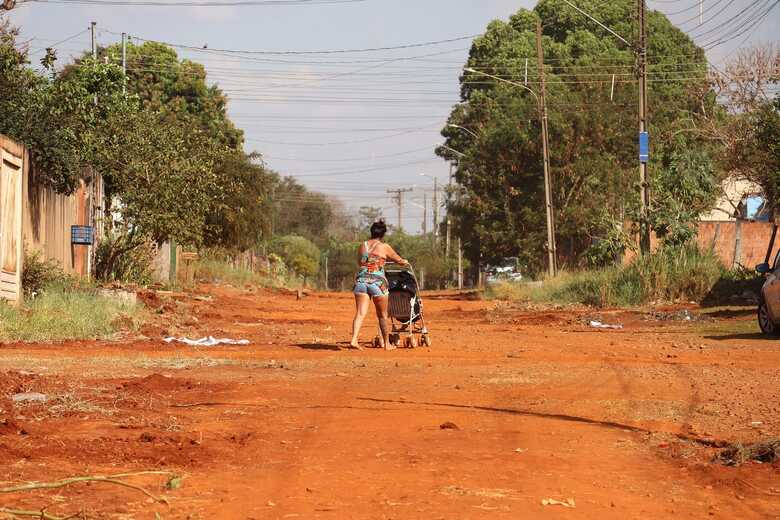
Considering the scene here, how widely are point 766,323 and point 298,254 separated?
2326 inches

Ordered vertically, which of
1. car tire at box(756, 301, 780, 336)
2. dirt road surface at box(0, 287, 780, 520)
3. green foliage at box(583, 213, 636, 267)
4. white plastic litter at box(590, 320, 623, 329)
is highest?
green foliage at box(583, 213, 636, 267)

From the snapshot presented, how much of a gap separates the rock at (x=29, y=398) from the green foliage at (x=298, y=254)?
64308 millimetres

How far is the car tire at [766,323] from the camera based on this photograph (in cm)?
2031

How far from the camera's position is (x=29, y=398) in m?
10.9

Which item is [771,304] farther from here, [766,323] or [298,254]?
[298,254]

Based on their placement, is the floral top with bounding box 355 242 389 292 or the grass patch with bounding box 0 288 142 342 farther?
the grass patch with bounding box 0 288 142 342

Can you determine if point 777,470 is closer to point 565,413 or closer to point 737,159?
point 565,413

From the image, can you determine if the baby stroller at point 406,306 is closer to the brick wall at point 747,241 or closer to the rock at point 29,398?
the rock at point 29,398

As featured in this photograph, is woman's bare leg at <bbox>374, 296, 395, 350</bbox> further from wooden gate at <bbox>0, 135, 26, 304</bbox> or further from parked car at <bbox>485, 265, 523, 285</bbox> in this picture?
parked car at <bbox>485, 265, 523, 285</bbox>

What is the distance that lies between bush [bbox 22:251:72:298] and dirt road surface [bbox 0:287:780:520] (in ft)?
12.9

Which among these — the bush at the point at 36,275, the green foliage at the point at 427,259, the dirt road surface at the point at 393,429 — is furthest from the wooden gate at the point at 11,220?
the green foliage at the point at 427,259

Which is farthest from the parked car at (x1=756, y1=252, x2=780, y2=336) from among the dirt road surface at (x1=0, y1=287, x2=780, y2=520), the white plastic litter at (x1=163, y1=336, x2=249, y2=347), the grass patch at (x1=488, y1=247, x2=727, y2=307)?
the white plastic litter at (x1=163, y1=336, x2=249, y2=347)

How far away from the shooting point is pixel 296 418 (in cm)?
1044

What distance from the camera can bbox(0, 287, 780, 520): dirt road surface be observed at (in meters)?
7.00
